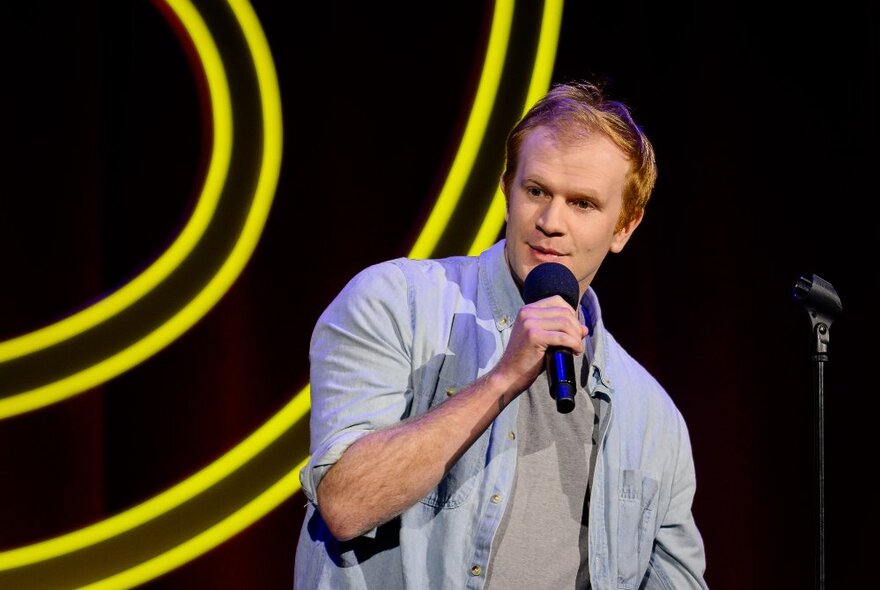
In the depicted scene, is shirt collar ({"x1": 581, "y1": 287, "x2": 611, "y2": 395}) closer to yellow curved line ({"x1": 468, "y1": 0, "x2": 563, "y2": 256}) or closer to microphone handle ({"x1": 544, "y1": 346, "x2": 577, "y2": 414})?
yellow curved line ({"x1": 468, "y1": 0, "x2": 563, "y2": 256})

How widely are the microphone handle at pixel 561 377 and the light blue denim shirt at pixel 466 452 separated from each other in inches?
16.0

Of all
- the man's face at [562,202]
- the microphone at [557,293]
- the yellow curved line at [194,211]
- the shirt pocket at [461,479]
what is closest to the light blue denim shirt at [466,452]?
the shirt pocket at [461,479]

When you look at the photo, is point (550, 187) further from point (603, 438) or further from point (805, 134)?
point (805, 134)

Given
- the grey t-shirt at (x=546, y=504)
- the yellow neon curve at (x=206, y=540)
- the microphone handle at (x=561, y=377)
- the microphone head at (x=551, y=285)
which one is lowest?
the yellow neon curve at (x=206, y=540)

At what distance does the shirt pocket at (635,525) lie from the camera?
7.36 feet

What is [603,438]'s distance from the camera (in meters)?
2.21

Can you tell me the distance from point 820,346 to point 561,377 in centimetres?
98

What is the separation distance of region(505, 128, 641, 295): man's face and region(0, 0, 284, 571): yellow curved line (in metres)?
0.75

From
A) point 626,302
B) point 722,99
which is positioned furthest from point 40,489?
point 722,99

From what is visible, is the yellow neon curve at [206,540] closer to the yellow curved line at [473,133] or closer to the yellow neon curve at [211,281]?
the yellow neon curve at [211,281]

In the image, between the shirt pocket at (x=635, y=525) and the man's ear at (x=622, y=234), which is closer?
the shirt pocket at (x=635, y=525)

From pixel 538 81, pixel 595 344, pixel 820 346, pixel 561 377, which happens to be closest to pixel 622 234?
pixel 595 344

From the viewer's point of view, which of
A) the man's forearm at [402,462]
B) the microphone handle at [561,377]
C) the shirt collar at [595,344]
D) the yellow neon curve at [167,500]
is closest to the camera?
the microphone handle at [561,377]

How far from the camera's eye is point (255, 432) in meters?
2.65
